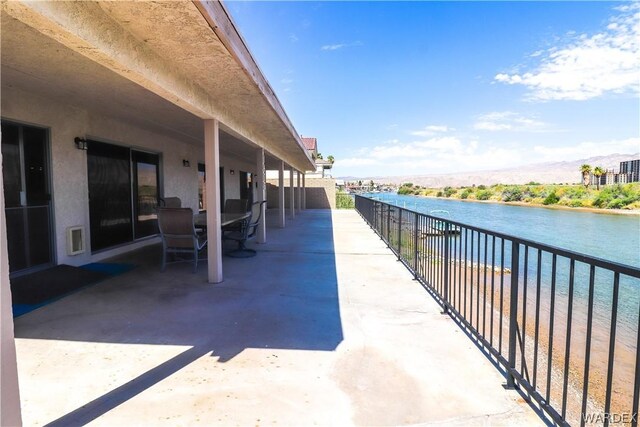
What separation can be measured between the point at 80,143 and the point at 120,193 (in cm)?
132

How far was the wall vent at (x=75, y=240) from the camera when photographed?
16.1 feet

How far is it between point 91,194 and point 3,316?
4.96 metres

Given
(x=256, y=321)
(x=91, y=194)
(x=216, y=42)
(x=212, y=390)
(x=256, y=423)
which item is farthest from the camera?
(x=91, y=194)

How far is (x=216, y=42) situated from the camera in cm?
260

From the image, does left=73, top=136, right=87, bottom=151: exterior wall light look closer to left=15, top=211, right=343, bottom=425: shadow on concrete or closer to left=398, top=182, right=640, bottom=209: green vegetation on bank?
left=15, top=211, right=343, bottom=425: shadow on concrete

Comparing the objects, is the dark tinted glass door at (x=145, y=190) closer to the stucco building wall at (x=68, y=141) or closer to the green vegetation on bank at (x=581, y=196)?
the stucco building wall at (x=68, y=141)

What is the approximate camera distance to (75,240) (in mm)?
5047

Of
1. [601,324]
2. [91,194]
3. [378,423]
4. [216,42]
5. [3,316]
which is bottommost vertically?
[601,324]

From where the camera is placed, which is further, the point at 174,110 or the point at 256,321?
the point at 174,110

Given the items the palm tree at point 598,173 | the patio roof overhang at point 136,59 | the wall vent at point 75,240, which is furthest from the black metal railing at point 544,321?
the palm tree at point 598,173

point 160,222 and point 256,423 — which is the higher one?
point 160,222

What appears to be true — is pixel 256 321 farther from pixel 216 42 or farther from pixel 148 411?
pixel 216 42

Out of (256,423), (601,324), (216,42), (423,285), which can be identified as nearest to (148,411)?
(256,423)

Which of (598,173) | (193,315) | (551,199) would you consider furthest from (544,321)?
(598,173)
